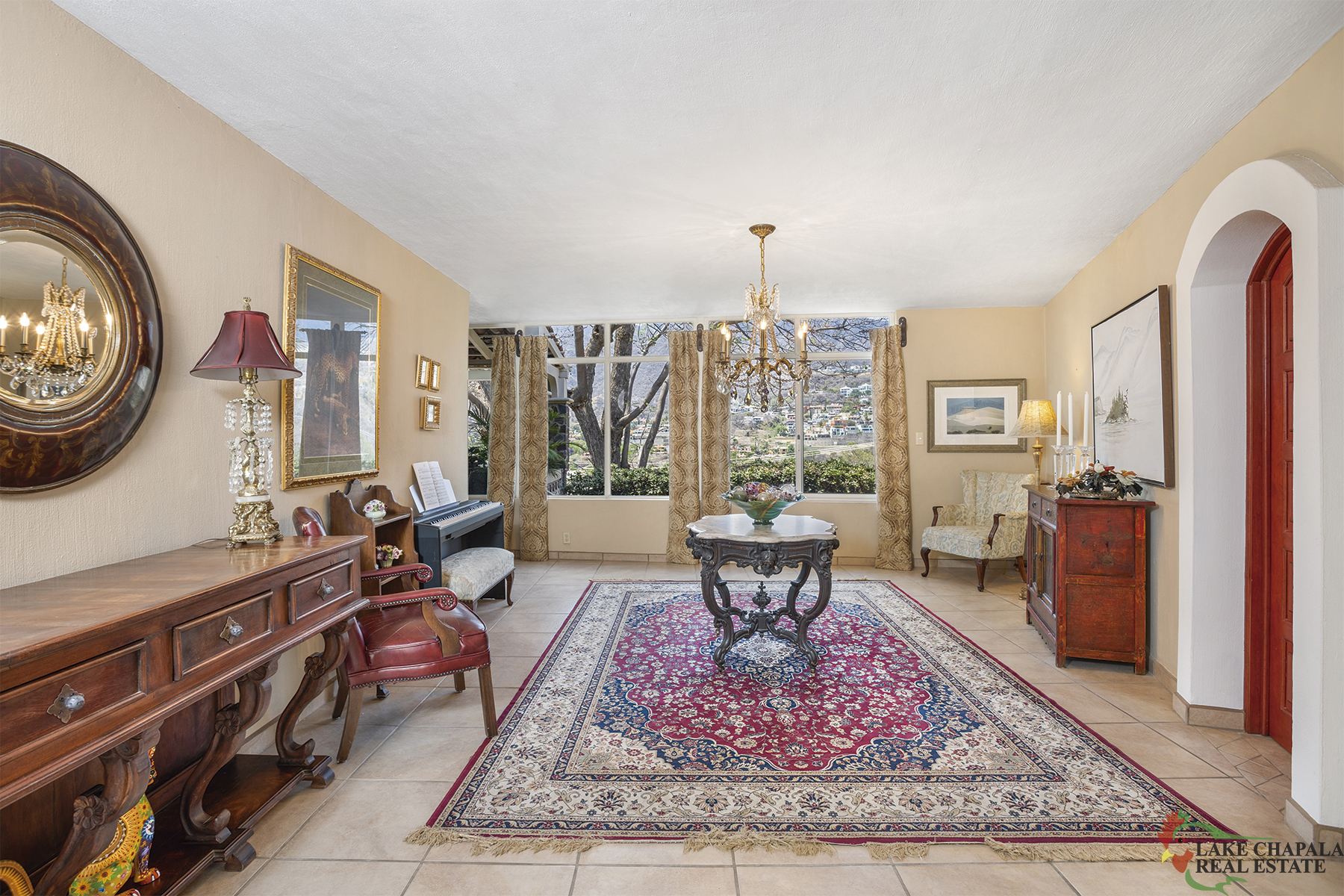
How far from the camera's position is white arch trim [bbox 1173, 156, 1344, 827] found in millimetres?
1975

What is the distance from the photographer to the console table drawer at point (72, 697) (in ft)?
3.80

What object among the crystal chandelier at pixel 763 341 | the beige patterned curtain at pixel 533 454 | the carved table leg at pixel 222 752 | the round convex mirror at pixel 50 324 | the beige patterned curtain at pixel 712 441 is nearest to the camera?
the round convex mirror at pixel 50 324

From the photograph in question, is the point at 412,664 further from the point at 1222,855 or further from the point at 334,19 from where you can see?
the point at 1222,855

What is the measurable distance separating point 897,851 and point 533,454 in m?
5.36

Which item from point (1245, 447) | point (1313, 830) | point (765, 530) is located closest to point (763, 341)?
point (765, 530)

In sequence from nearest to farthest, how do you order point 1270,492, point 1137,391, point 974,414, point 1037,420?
1. point 1270,492
2. point 1137,391
3. point 1037,420
4. point 974,414

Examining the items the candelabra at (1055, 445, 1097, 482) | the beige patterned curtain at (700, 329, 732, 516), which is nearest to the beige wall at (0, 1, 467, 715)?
the beige patterned curtain at (700, 329, 732, 516)

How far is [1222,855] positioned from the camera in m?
1.93

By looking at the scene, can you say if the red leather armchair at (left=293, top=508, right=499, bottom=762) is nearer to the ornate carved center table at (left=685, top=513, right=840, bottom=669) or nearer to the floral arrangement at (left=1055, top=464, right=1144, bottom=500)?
the ornate carved center table at (left=685, top=513, right=840, bottom=669)

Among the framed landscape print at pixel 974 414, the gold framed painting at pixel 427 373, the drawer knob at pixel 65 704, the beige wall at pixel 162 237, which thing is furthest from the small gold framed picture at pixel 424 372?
the framed landscape print at pixel 974 414

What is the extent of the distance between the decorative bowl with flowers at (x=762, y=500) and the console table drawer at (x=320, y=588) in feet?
7.14

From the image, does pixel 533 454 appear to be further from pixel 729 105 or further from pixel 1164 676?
pixel 1164 676

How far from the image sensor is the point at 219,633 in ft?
5.54

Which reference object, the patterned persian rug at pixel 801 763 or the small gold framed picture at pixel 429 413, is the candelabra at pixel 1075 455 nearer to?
the patterned persian rug at pixel 801 763
